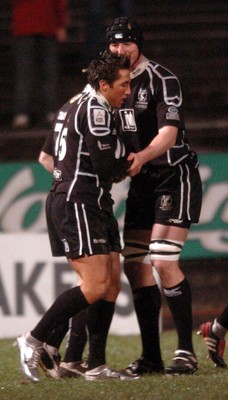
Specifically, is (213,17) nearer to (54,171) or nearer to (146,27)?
(146,27)

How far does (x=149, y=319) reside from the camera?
8.57m

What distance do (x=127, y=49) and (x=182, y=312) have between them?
5.10ft

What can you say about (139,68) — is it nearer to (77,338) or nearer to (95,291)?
(95,291)

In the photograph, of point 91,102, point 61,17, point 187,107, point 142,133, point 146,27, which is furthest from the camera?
point 146,27

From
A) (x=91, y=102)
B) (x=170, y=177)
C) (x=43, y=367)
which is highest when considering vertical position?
(x=91, y=102)

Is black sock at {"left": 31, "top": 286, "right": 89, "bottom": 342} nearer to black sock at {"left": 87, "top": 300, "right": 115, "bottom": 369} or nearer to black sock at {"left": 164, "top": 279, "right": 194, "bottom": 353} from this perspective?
black sock at {"left": 87, "top": 300, "right": 115, "bottom": 369}

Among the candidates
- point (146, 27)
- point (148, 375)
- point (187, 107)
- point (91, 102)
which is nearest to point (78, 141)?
point (91, 102)

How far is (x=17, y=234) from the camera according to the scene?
38.0ft

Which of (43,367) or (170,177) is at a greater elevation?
(170,177)

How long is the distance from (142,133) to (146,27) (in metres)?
6.92

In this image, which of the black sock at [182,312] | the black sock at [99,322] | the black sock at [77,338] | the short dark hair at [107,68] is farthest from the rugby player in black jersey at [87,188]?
the black sock at [182,312]

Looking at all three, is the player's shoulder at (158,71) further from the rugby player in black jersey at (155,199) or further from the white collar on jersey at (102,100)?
the white collar on jersey at (102,100)

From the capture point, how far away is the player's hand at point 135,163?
26.1ft

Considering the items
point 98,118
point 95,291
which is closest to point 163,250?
point 95,291
